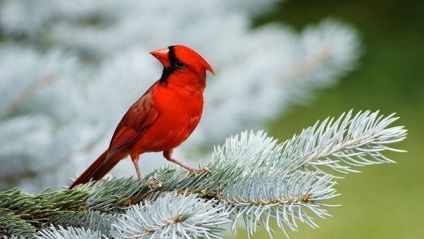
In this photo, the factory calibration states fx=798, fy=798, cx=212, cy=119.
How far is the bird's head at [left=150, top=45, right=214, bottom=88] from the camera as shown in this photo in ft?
3.33

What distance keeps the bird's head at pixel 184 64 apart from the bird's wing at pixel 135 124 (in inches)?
2.1

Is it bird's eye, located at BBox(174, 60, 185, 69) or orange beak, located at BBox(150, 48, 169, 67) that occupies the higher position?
orange beak, located at BBox(150, 48, 169, 67)

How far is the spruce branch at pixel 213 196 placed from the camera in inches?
32.5

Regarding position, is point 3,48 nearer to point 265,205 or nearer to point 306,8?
point 265,205

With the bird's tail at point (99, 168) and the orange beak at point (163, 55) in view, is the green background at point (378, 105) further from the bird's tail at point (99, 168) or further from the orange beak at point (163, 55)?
the orange beak at point (163, 55)

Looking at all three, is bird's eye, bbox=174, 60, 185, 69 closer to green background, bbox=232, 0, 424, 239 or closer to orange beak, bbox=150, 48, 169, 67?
orange beak, bbox=150, 48, 169, 67

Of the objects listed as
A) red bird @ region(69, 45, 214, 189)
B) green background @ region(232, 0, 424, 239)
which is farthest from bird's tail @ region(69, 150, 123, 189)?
green background @ region(232, 0, 424, 239)

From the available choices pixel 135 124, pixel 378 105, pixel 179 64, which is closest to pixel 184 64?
pixel 179 64

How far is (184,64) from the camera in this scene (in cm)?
102

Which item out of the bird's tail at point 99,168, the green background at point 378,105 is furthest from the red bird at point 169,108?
the green background at point 378,105

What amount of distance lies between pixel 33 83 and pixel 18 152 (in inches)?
7.5

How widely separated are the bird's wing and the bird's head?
52 mm

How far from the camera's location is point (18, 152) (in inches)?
64.7

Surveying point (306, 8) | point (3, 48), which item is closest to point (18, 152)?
point (3, 48)
